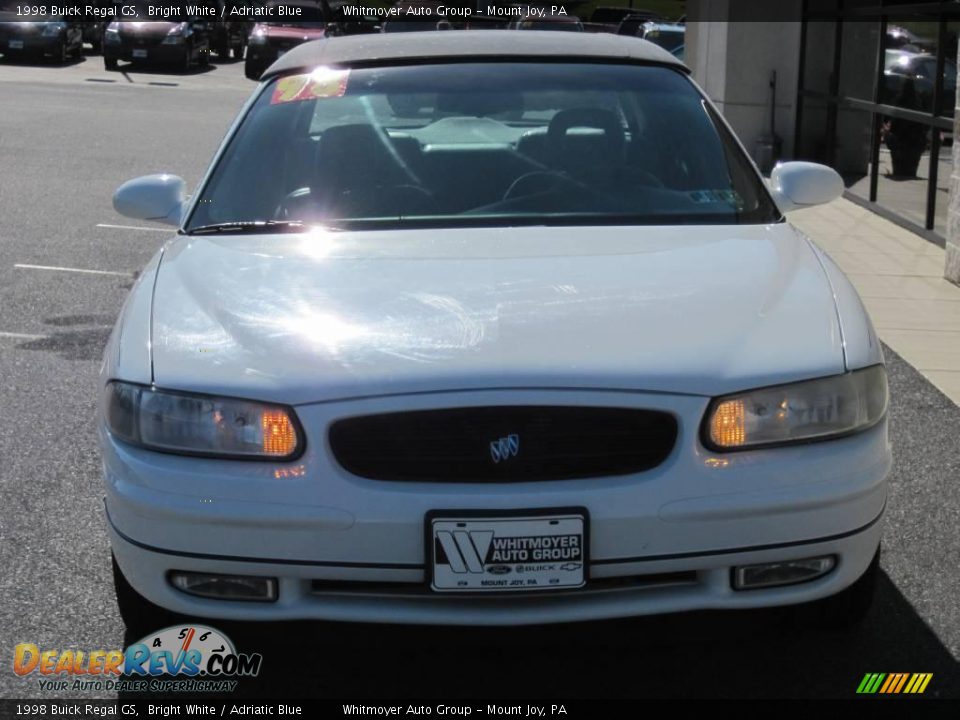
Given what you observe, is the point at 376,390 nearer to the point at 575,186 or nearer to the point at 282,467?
the point at 282,467

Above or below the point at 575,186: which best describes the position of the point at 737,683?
below

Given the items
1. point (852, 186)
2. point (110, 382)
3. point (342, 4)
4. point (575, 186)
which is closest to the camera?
point (110, 382)

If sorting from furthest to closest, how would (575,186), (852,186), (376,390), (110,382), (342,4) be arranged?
1. (342,4)
2. (852,186)
3. (575,186)
4. (110,382)
5. (376,390)

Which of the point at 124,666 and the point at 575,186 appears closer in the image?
the point at 124,666

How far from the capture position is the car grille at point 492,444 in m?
3.25

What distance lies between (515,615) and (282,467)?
2.01 ft

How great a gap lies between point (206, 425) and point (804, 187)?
2.42 metres

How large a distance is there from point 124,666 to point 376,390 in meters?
1.09

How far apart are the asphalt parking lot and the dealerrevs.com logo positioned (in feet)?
0.18

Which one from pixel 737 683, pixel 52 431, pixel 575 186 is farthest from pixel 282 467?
pixel 52 431

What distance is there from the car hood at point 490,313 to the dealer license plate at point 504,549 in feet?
0.97

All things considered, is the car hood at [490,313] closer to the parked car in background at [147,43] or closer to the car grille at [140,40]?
the parked car in background at [147,43]

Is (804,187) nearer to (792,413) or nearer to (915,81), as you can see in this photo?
(792,413)

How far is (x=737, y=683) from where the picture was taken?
12.1ft
